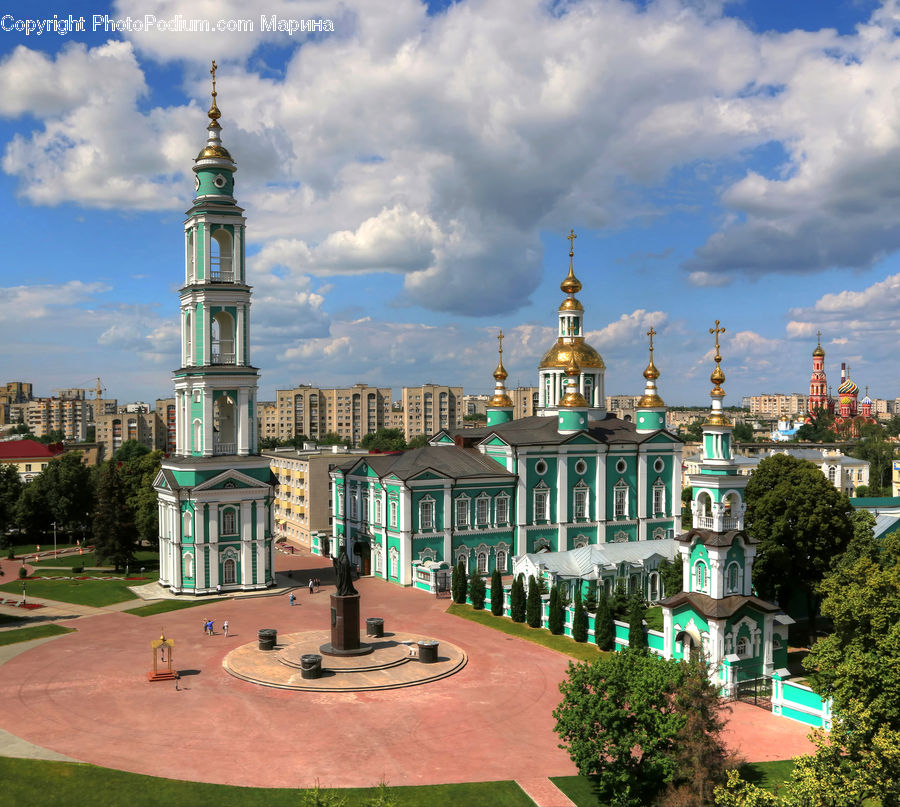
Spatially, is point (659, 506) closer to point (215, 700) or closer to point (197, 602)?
point (197, 602)

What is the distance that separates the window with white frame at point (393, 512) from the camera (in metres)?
44.7

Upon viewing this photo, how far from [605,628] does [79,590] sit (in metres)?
27.5

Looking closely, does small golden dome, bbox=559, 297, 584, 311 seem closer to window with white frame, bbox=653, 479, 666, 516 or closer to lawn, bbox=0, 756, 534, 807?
window with white frame, bbox=653, 479, 666, 516

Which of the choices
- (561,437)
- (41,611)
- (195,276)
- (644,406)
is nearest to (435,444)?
(561,437)

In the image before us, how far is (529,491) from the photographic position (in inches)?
1863

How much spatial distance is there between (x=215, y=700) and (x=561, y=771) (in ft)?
37.2

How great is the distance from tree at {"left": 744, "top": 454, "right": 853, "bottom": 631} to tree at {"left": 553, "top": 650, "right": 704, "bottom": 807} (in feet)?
55.0

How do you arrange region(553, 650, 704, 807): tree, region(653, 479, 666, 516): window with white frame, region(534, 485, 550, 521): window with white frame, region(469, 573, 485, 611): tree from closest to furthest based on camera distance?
region(553, 650, 704, 807): tree
region(469, 573, 485, 611): tree
region(534, 485, 550, 521): window with white frame
region(653, 479, 666, 516): window with white frame

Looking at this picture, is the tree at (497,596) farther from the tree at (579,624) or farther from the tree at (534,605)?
the tree at (579,624)

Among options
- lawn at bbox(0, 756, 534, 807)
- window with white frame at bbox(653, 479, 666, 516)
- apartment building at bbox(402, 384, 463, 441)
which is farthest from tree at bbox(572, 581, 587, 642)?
apartment building at bbox(402, 384, 463, 441)

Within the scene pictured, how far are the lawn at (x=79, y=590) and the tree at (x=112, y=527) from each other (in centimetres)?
224

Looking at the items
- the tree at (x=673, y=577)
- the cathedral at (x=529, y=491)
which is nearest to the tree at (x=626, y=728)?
the tree at (x=673, y=577)

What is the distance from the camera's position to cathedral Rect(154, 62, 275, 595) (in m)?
40.6

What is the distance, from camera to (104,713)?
24391 mm
